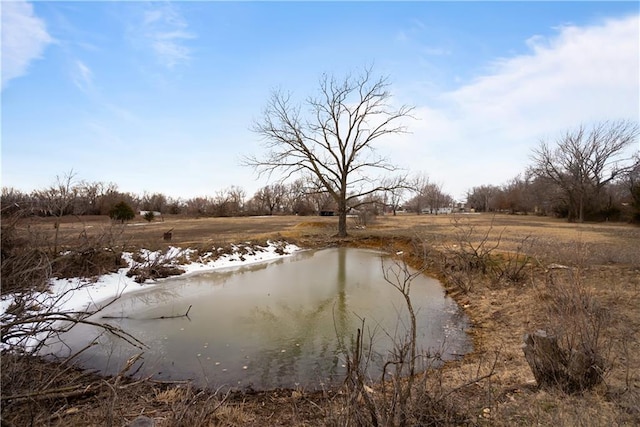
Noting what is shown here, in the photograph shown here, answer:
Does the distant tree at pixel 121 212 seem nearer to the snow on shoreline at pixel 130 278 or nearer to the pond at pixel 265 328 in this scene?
the snow on shoreline at pixel 130 278

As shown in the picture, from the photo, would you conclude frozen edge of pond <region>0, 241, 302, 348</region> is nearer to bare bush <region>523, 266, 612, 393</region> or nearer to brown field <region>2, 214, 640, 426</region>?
brown field <region>2, 214, 640, 426</region>

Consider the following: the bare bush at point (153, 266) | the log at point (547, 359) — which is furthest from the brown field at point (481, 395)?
the bare bush at point (153, 266)

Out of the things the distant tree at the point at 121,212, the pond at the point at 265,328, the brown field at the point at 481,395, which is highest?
the distant tree at the point at 121,212

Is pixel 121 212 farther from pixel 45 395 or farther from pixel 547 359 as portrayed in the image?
pixel 547 359

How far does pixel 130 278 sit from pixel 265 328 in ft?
22.1

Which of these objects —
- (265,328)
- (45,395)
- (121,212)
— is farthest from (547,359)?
(121,212)

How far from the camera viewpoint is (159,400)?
163 inches

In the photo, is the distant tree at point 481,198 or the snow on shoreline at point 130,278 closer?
the snow on shoreline at point 130,278

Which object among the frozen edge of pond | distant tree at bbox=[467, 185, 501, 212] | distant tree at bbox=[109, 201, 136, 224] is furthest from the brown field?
distant tree at bbox=[467, 185, 501, 212]

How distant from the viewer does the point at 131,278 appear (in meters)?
11.5

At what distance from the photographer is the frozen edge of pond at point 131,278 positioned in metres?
8.59

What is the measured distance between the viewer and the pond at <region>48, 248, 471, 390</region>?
17.8 feet

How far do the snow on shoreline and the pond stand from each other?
75 centimetres

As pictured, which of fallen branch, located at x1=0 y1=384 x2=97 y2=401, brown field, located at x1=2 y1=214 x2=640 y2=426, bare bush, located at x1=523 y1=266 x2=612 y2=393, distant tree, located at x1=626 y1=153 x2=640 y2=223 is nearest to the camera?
fallen branch, located at x1=0 y1=384 x2=97 y2=401
